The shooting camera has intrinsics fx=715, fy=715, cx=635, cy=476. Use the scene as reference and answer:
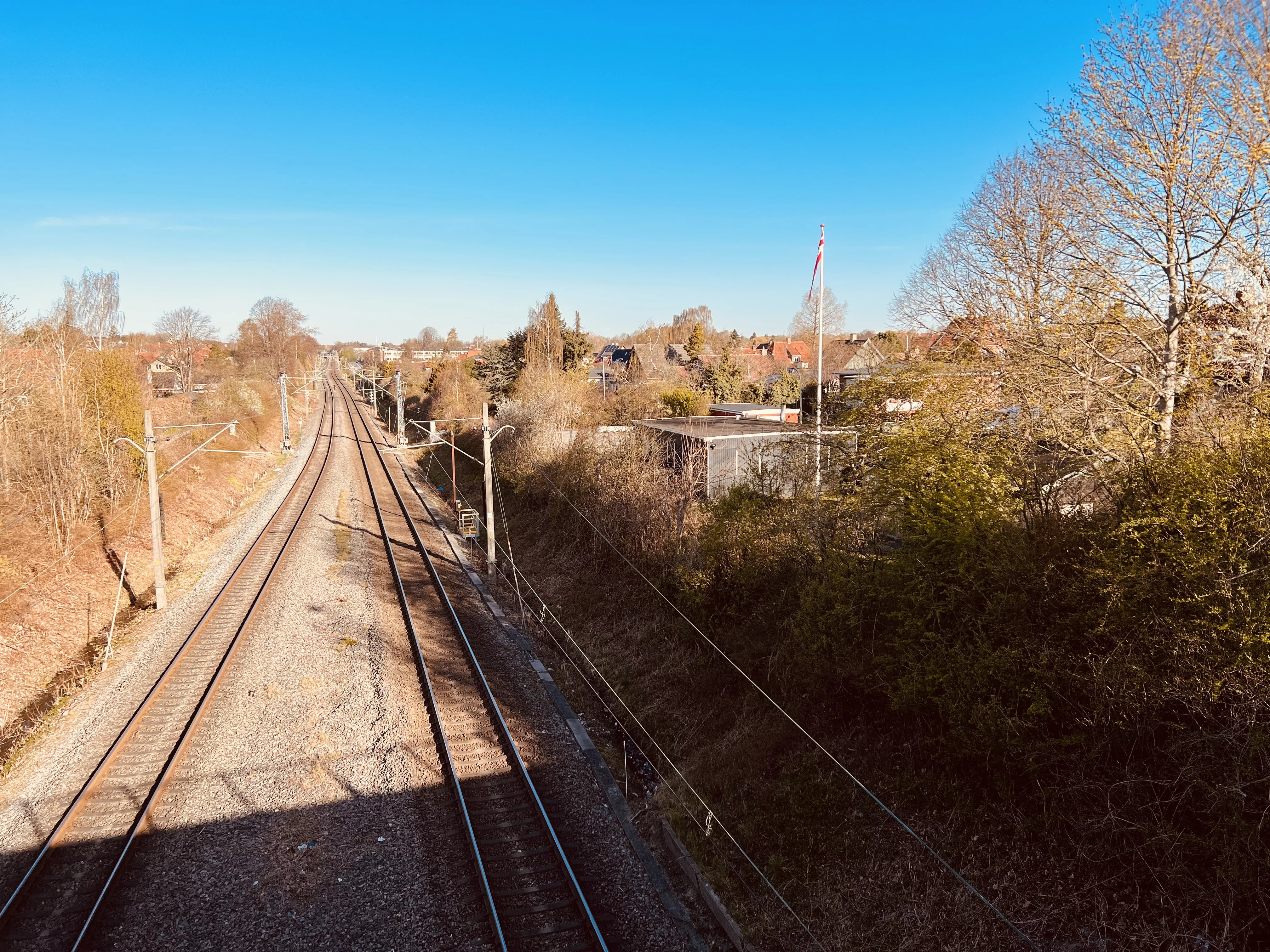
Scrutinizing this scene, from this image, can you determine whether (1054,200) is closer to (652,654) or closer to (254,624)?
(652,654)

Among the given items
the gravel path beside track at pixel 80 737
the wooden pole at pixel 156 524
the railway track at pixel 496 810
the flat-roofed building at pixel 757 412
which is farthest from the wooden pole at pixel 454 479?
the flat-roofed building at pixel 757 412

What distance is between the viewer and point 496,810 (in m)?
9.52

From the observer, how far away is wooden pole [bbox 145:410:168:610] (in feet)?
55.7

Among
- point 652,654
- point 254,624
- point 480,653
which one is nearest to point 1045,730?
point 652,654

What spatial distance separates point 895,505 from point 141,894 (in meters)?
9.91

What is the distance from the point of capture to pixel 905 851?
7379 millimetres

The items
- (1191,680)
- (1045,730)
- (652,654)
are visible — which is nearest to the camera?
(1191,680)

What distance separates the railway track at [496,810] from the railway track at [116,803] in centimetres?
373

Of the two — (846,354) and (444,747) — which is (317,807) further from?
(846,354)

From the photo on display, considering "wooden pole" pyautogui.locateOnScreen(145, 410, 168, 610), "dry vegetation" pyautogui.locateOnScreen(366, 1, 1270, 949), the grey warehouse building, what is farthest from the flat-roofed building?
"wooden pole" pyautogui.locateOnScreen(145, 410, 168, 610)

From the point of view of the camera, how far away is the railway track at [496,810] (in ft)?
24.6

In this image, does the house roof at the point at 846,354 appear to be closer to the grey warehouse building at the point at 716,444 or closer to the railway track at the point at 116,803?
the grey warehouse building at the point at 716,444

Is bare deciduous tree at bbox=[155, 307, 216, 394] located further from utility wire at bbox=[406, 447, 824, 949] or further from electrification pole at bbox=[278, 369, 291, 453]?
utility wire at bbox=[406, 447, 824, 949]

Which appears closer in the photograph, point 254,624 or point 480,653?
point 480,653
